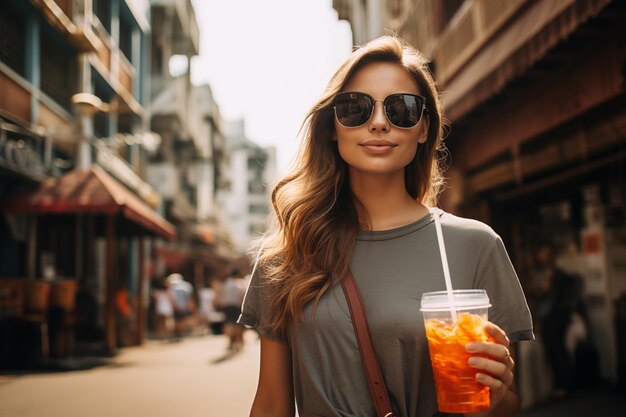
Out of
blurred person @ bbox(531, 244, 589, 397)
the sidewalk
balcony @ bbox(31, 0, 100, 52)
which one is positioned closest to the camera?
the sidewalk

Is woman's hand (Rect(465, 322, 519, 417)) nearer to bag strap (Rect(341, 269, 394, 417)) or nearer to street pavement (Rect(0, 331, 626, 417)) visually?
bag strap (Rect(341, 269, 394, 417))

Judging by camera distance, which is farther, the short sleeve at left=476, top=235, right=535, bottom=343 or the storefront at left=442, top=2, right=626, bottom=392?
the storefront at left=442, top=2, right=626, bottom=392

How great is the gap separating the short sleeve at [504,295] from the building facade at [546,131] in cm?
386

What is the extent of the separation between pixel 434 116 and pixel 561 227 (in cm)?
865

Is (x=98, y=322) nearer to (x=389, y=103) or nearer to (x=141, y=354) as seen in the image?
(x=141, y=354)

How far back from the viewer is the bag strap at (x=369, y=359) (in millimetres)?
2047

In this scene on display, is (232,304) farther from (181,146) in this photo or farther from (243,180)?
(243,180)

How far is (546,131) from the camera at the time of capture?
812cm

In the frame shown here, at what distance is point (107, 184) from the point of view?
13.3 meters

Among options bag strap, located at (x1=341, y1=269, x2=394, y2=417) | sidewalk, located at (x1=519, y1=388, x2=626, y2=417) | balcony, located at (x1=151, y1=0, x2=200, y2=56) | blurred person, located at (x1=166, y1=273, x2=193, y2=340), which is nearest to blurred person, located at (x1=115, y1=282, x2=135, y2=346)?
blurred person, located at (x1=166, y1=273, x2=193, y2=340)

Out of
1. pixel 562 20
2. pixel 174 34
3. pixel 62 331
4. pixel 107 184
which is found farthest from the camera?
pixel 174 34

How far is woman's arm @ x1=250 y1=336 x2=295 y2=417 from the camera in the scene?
7.65 feet

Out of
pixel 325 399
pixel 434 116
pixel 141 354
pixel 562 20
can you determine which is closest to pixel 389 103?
pixel 434 116

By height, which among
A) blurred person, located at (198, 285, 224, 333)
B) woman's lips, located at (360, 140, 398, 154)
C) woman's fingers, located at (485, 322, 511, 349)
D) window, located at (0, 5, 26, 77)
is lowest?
blurred person, located at (198, 285, 224, 333)
